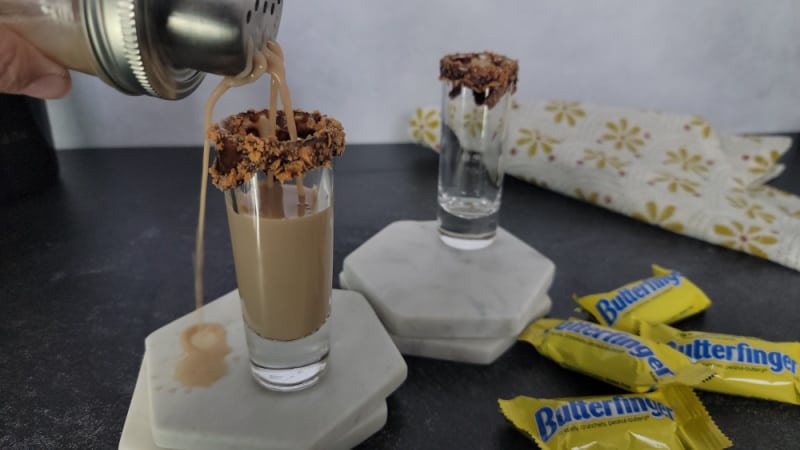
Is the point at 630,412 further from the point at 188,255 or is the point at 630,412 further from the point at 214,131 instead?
the point at 188,255

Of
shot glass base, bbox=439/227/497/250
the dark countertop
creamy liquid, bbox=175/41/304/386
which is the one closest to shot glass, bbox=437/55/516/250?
shot glass base, bbox=439/227/497/250

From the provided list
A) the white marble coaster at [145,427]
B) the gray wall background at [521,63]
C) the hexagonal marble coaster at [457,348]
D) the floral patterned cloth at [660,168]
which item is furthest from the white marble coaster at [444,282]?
the gray wall background at [521,63]

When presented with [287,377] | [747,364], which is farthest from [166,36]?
[747,364]

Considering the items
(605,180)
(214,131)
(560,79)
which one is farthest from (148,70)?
(560,79)

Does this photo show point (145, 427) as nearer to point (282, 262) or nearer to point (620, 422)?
point (282, 262)

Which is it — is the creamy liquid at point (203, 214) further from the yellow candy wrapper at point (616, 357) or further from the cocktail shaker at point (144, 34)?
the yellow candy wrapper at point (616, 357)

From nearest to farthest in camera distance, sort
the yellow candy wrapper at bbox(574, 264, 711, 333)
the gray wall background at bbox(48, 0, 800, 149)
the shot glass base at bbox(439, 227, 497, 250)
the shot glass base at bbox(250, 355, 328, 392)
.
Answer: the shot glass base at bbox(250, 355, 328, 392)
the yellow candy wrapper at bbox(574, 264, 711, 333)
the shot glass base at bbox(439, 227, 497, 250)
the gray wall background at bbox(48, 0, 800, 149)

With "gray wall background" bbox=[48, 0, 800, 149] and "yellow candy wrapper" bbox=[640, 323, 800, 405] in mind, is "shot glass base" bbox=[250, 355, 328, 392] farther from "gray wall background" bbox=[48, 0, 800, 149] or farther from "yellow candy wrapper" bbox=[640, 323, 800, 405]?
"gray wall background" bbox=[48, 0, 800, 149]
